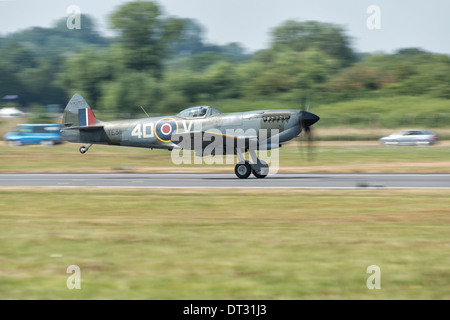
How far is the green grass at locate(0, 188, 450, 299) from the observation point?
25.8 feet

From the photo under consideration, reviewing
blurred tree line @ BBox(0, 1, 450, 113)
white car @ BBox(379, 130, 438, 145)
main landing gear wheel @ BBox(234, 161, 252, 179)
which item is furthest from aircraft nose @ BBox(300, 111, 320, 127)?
blurred tree line @ BBox(0, 1, 450, 113)

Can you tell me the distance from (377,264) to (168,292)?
3322 mm

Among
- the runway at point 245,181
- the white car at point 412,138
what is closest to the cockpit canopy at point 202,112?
the runway at point 245,181

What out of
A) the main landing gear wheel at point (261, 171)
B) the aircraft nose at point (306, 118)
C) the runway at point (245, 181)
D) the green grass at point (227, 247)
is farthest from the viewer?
the main landing gear wheel at point (261, 171)

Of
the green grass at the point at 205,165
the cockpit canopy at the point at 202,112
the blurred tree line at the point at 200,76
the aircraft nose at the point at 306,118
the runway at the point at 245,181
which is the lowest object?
the runway at the point at 245,181

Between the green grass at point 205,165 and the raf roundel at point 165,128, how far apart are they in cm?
552

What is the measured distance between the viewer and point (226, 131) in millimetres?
23438

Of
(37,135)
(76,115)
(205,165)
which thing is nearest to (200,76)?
(37,135)

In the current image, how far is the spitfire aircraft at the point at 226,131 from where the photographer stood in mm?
23094

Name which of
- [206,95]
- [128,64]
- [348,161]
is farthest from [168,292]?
[128,64]

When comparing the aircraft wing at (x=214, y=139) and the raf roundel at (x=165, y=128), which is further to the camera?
the raf roundel at (x=165, y=128)

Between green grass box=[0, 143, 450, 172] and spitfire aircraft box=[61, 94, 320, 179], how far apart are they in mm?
5226

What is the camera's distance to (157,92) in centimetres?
7119

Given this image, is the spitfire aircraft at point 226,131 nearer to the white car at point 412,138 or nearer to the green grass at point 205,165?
the green grass at point 205,165
